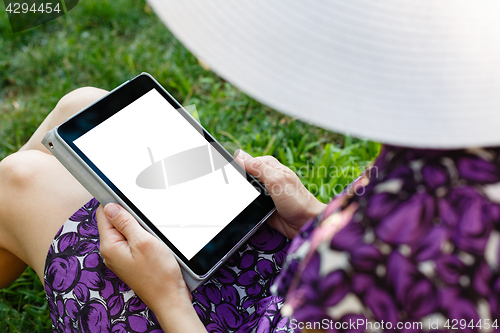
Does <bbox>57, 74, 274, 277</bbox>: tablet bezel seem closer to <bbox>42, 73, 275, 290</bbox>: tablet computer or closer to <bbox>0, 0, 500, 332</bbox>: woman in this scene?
<bbox>42, 73, 275, 290</bbox>: tablet computer

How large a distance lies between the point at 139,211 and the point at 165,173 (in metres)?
0.12

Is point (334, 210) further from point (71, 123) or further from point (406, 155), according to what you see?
point (71, 123)

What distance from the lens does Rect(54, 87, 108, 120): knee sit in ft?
3.71

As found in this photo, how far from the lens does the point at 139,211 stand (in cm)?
85

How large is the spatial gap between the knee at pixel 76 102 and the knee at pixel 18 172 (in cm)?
17

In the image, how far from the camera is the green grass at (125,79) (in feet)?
5.47

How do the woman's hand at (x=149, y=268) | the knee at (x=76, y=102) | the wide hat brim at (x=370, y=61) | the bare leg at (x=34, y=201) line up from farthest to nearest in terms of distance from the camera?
the knee at (x=76, y=102), the bare leg at (x=34, y=201), the woman's hand at (x=149, y=268), the wide hat brim at (x=370, y=61)

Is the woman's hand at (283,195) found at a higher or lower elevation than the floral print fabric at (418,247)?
lower

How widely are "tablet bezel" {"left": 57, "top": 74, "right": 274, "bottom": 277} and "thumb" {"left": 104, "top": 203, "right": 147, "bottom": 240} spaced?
0.10 ft

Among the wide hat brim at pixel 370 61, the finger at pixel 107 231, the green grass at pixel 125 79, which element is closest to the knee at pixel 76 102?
the finger at pixel 107 231

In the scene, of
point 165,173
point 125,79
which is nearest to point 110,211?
point 165,173

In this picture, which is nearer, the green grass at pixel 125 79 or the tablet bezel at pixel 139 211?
the tablet bezel at pixel 139 211

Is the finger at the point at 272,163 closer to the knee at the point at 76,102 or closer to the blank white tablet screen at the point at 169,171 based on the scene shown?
the blank white tablet screen at the point at 169,171

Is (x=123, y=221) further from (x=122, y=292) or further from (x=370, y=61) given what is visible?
(x=370, y=61)
